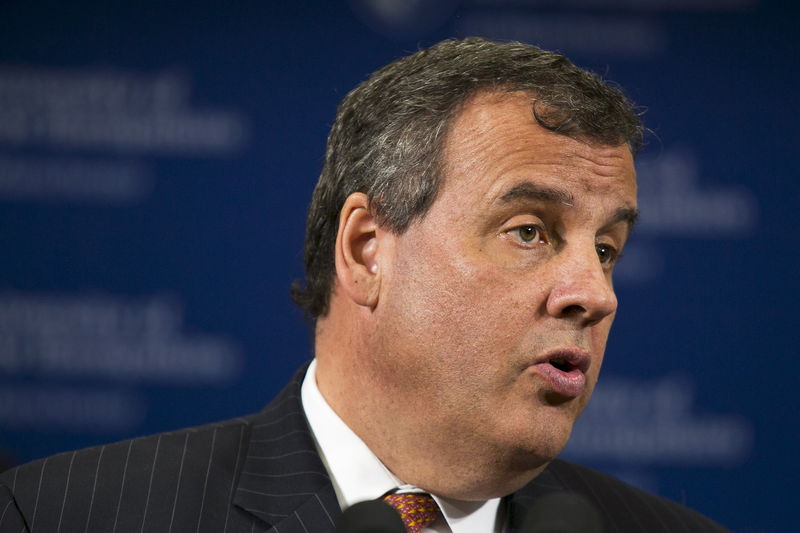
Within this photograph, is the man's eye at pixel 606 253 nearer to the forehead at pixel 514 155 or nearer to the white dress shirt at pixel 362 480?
the forehead at pixel 514 155

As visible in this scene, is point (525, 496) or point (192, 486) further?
point (525, 496)

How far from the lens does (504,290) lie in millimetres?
1683

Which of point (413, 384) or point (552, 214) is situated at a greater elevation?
point (552, 214)

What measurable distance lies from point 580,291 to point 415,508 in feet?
1.62

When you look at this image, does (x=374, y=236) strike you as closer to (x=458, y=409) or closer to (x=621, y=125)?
(x=458, y=409)

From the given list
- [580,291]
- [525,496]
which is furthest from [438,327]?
[525,496]

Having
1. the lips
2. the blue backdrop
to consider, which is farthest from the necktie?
the blue backdrop

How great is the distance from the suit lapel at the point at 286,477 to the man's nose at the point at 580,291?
538mm

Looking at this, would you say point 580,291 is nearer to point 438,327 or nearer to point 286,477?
point 438,327

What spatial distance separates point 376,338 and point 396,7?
2.06 m

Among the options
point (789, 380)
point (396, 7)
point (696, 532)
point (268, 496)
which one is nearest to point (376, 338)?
point (268, 496)

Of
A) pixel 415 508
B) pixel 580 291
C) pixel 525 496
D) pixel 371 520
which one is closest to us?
pixel 371 520

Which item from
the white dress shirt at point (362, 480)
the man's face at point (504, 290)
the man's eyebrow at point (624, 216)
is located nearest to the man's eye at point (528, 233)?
the man's face at point (504, 290)

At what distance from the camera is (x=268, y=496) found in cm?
182
